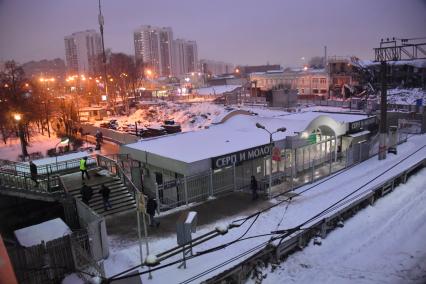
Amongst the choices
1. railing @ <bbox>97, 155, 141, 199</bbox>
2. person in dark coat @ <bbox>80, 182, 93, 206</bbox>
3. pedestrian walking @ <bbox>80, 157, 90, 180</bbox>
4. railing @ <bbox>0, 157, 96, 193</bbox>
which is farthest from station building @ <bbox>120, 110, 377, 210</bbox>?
railing @ <bbox>0, 157, 96, 193</bbox>

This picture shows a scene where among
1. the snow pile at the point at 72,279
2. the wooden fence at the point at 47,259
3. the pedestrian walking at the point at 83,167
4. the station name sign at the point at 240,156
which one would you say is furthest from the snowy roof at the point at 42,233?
the station name sign at the point at 240,156

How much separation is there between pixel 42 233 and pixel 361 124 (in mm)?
25185

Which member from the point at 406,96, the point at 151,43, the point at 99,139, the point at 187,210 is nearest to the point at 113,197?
the point at 187,210

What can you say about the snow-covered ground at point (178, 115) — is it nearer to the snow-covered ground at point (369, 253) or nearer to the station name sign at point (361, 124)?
the station name sign at point (361, 124)

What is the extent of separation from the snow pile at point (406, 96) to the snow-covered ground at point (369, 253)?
4077cm

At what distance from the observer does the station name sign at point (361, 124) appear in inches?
1094

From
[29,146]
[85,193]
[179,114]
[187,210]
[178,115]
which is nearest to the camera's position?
[85,193]

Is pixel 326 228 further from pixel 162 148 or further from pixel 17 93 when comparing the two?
pixel 17 93

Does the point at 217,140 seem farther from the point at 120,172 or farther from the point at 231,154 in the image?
the point at 120,172

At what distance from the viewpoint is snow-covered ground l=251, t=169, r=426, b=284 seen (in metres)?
12.3

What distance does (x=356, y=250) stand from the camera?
557 inches

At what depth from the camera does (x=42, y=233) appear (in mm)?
12578

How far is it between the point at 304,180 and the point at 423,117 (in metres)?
22.8

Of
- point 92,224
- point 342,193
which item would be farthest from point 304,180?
point 92,224
